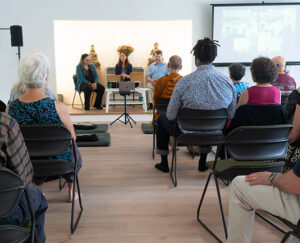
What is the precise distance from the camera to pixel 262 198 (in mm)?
1415

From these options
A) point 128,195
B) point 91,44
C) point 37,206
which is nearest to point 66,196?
point 128,195

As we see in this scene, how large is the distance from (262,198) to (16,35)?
6.93 meters

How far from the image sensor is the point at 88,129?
561 centimetres

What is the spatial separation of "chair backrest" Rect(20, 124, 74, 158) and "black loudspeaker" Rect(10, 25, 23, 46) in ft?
19.0

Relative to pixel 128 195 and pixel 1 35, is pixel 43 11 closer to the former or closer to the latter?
pixel 1 35

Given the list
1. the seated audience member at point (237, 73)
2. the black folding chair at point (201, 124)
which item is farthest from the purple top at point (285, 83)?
the black folding chair at point (201, 124)

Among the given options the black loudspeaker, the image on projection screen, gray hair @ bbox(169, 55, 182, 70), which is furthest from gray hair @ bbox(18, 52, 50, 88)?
the image on projection screen

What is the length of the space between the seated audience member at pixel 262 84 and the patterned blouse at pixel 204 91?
11.3 inches

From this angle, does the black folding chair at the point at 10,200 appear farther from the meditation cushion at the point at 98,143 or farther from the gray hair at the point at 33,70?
the meditation cushion at the point at 98,143

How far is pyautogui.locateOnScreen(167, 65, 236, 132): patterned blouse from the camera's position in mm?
2775

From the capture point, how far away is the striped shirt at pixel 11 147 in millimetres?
1225

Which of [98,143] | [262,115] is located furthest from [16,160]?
[98,143]

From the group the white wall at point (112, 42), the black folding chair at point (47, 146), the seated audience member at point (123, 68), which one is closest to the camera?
the black folding chair at point (47, 146)

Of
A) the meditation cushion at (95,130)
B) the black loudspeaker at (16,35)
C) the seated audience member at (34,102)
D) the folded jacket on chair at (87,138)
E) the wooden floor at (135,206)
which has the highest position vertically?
the black loudspeaker at (16,35)
